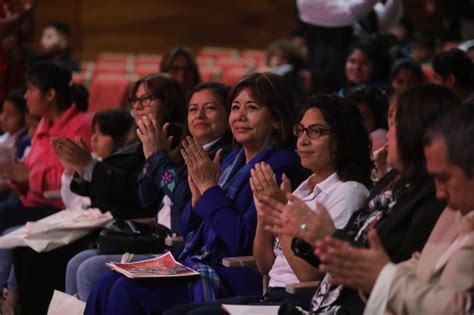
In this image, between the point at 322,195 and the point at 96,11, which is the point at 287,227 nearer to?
the point at 322,195

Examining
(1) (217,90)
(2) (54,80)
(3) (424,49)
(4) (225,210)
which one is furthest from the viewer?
(3) (424,49)

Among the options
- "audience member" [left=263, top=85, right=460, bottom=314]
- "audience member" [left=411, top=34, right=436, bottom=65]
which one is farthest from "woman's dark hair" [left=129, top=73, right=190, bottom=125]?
"audience member" [left=411, top=34, right=436, bottom=65]

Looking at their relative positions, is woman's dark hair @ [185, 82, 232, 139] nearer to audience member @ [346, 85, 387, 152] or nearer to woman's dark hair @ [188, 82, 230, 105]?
woman's dark hair @ [188, 82, 230, 105]

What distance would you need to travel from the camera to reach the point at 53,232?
4.07 metres

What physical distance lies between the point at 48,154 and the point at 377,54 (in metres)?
1.71

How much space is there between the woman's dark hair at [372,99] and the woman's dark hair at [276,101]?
783 millimetres

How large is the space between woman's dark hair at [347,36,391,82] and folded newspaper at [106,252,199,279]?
2.08 m

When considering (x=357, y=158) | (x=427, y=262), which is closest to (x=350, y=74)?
(x=357, y=158)

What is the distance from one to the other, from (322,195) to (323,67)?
102 inches

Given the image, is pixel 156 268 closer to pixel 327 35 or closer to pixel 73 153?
pixel 73 153

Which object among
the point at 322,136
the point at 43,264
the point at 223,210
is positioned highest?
the point at 322,136

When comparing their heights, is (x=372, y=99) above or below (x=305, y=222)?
above

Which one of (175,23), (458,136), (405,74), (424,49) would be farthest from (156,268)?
(175,23)

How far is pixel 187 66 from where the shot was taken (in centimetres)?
552
